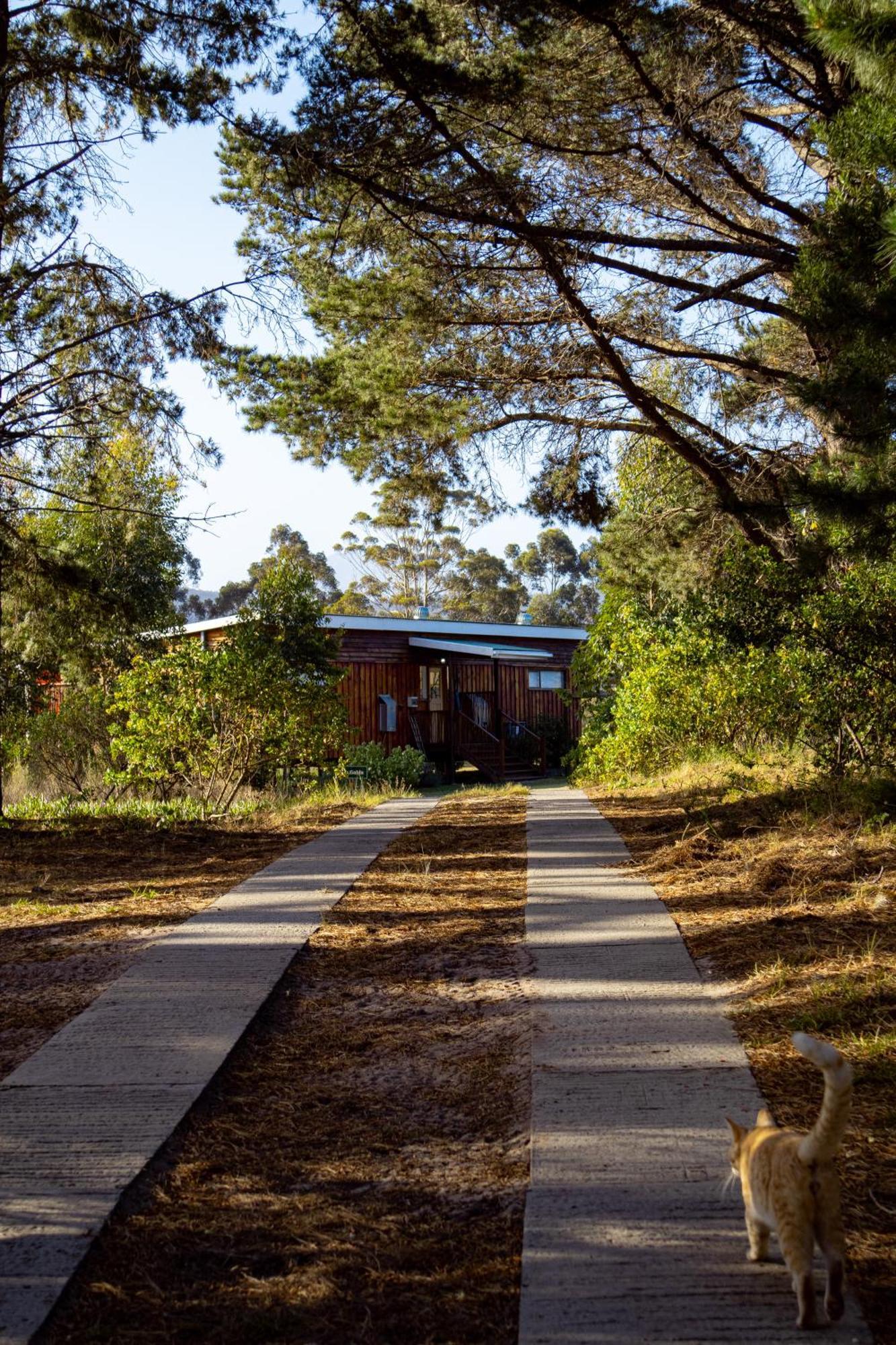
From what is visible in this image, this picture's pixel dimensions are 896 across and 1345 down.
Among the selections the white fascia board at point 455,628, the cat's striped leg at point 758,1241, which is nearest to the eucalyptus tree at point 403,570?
the white fascia board at point 455,628

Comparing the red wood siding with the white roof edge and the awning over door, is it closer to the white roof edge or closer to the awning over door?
the white roof edge

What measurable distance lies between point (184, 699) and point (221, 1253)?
31.3ft

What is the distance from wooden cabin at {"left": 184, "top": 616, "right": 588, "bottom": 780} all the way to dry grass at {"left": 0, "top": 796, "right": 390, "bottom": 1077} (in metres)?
15.0

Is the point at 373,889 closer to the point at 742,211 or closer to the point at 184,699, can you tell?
the point at 184,699

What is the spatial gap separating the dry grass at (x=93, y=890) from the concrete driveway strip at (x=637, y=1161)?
185 cm

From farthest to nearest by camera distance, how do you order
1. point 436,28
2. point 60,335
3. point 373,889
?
point 60,335 → point 436,28 → point 373,889

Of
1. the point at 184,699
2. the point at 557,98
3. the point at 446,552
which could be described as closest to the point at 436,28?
the point at 557,98

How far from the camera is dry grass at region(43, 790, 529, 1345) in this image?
223cm

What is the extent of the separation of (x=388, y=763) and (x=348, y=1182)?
16689 millimetres

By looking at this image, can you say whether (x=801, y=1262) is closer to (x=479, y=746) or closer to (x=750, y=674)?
(x=750, y=674)

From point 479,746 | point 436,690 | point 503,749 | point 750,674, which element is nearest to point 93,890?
point 750,674

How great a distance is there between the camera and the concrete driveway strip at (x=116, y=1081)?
2.48 metres

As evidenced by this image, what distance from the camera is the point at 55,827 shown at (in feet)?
33.3

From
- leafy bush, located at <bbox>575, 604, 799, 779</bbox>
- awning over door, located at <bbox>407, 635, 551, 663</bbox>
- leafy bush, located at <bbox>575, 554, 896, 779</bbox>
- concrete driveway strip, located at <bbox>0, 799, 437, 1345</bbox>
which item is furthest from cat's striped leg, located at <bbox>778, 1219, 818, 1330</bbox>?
awning over door, located at <bbox>407, 635, 551, 663</bbox>
